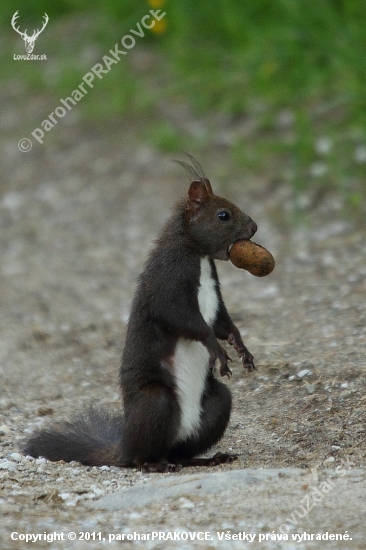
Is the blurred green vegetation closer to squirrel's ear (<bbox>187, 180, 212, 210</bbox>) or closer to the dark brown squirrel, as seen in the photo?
squirrel's ear (<bbox>187, 180, 212, 210</bbox>)

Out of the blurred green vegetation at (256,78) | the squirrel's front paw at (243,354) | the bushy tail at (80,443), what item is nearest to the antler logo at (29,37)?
the blurred green vegetation at (256,78)

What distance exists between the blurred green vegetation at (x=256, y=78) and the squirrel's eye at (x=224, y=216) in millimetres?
3263

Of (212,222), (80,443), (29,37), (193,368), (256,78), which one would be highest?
(29,37)

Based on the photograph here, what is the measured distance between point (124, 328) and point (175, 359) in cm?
249

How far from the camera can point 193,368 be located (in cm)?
454

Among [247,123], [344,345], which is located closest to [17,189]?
[247,123]

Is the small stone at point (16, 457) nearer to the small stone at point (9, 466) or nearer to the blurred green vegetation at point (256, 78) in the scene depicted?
the small stone at point (9, 466)

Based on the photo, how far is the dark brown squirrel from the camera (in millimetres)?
4410

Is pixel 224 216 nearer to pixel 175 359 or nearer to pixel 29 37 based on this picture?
pixel 175 359

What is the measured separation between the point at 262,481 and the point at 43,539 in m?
1.00

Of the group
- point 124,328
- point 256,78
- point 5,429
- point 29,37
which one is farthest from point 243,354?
point 29,37

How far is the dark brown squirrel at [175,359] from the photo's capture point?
4.41 m

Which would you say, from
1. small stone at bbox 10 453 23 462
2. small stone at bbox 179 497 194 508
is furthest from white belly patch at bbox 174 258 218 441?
small stone at bbox 10 453 23 462

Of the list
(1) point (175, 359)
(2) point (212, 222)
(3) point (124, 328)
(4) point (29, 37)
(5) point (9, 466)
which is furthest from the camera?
(4) point (29, 37)
